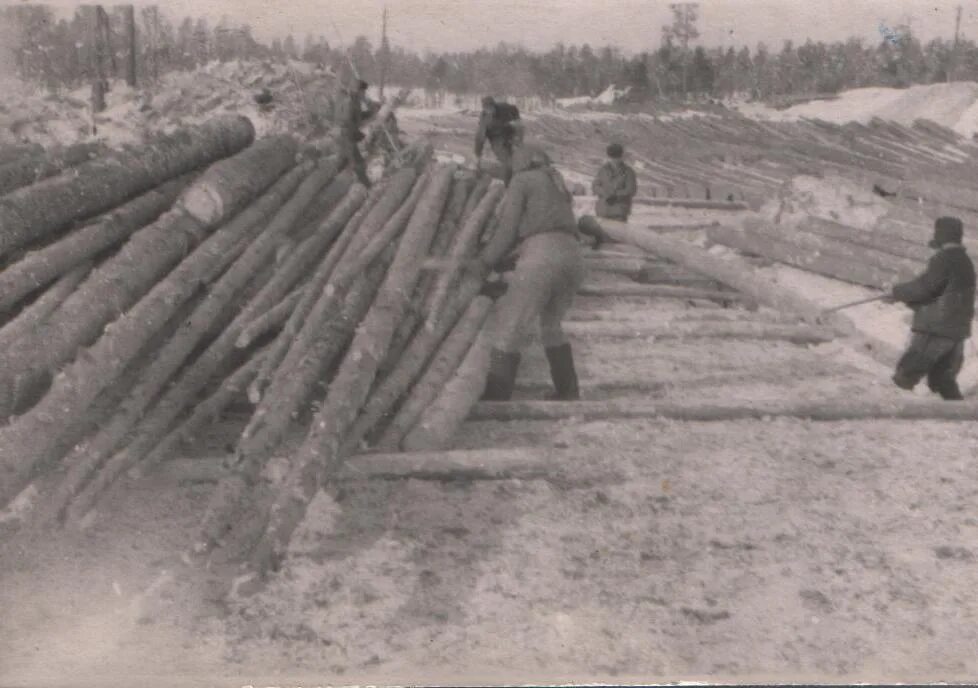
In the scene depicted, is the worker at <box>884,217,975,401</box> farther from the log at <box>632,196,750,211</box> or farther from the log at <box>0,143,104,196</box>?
the log at <box>632,196,750,211</box>

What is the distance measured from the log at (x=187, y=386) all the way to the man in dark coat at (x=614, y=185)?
575 centimetres

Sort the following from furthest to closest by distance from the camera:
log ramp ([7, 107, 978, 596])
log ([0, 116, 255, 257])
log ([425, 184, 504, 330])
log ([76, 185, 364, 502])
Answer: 1. log ([425, 184, 504, 330])
2. log ([0, 116, 255, 257])
3. log ([76, 185, 364, 502])
4. log ramp ([7, 107, 978, 596])

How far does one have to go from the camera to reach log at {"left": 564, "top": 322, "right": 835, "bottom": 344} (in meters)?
6.63

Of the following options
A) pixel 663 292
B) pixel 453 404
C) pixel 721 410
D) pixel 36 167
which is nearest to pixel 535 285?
pixel 453 404

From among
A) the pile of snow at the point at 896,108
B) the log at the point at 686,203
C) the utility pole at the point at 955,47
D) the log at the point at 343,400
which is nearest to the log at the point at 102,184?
the log at the point at 343,400

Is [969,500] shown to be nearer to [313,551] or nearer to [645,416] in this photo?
[645,416]

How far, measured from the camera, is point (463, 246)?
21.5 ft

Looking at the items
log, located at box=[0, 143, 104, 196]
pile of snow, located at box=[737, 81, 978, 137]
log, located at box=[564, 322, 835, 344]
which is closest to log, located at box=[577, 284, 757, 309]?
log, located at box=[564, 322, 835, 344]

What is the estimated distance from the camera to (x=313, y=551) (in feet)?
12.0

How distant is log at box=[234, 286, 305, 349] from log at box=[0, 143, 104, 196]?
5.28ft

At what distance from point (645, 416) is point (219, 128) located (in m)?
3.62

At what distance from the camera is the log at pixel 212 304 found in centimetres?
386

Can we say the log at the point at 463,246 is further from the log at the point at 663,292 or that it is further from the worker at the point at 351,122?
the worker at the point at 351,122

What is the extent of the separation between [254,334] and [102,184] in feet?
4.25
